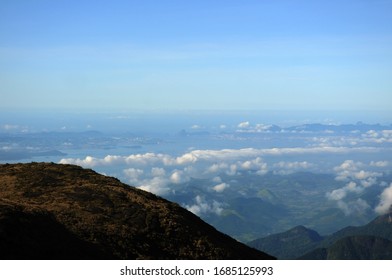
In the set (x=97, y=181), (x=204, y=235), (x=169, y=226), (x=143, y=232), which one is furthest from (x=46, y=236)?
(x=97, y=181)

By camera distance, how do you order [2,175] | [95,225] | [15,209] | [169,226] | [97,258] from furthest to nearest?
[2,175] < [169,226] < [95,225] < [15,209] < [97,258]
